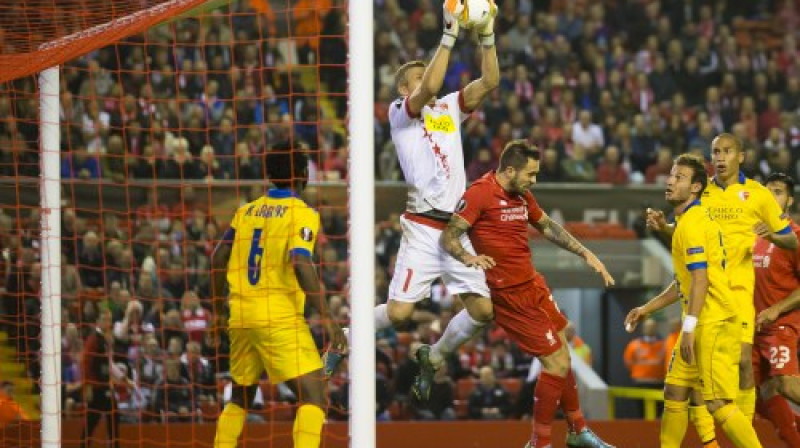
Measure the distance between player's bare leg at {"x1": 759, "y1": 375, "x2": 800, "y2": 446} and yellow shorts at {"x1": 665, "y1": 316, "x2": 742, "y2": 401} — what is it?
1.29m

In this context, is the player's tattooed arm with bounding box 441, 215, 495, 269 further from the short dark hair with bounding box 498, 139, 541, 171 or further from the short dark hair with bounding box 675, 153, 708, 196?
the short dark hair with bounding box 675, 153, 708, 196

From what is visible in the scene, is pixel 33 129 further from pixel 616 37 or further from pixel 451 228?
pixel 616 37

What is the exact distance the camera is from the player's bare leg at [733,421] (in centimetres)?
949

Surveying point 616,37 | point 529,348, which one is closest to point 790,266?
point 529,348

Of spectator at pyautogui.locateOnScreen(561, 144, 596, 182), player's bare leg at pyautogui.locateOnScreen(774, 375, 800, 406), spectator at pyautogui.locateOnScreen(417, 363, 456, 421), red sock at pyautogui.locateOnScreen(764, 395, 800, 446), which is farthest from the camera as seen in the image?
spectator at pyautogui.locateOnScreen(561, 144, 596, 182)

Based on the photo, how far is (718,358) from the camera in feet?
31.0

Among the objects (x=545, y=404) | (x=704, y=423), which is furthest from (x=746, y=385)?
(x=545, y=404)

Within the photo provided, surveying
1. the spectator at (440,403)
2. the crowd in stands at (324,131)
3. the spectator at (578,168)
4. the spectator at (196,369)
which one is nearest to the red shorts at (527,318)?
the crowd in stands at (324,131)

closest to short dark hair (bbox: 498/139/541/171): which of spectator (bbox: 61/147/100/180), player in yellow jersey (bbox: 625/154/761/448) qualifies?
player in yellow jersey (bbox: 625/154/761/448)

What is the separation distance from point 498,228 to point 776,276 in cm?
235

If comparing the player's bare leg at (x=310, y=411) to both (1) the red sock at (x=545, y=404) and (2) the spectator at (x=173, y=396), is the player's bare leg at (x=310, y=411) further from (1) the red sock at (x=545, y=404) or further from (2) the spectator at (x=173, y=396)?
(2) the spectator at (x=173, y=396)

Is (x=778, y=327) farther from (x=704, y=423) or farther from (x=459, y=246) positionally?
(x=459, y=246)

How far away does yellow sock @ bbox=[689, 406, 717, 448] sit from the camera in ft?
32.5

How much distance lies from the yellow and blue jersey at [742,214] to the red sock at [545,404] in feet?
4.64
